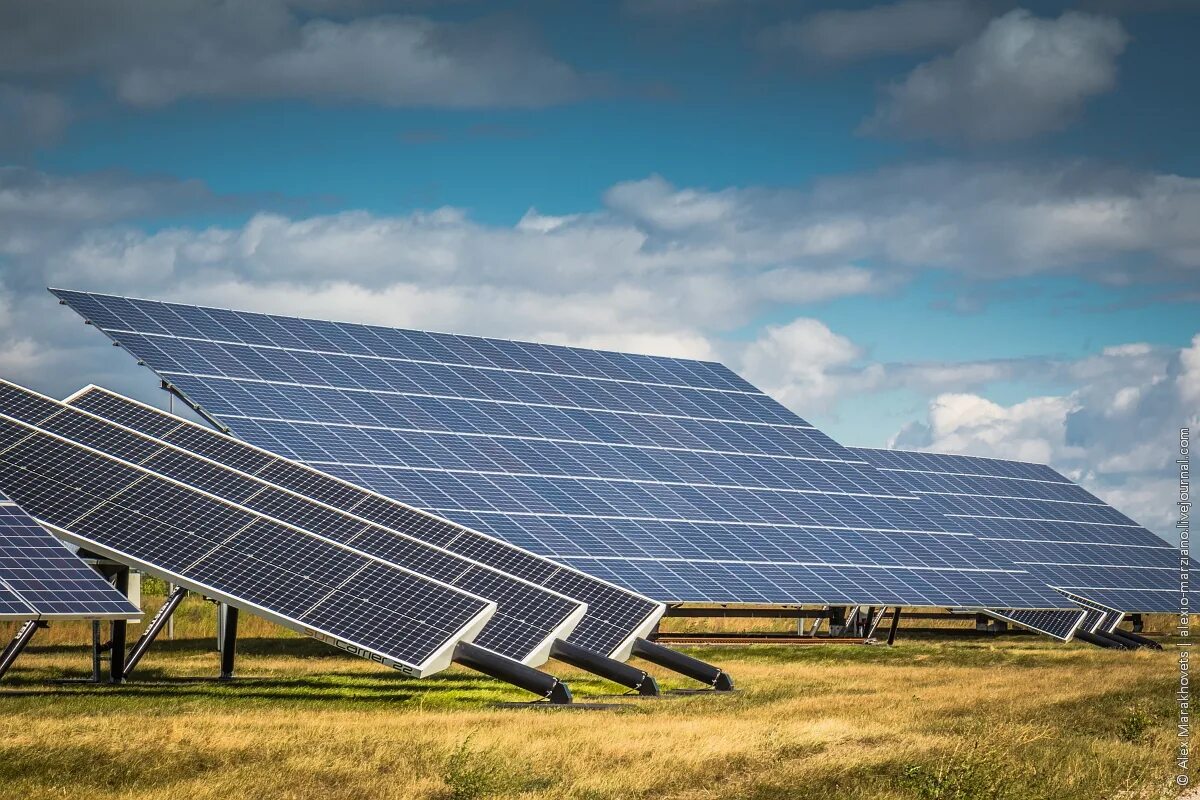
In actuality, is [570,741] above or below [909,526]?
below

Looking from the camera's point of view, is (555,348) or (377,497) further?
(555,348)

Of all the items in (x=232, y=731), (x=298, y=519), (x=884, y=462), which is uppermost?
(x=884, y=462)

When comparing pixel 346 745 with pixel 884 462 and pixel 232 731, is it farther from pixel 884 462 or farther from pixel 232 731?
pixel 884 462

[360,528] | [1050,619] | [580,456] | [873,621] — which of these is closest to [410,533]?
[360,528]

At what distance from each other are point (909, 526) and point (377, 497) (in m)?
22.2

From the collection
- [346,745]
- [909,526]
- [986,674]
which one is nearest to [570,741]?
[346,745]

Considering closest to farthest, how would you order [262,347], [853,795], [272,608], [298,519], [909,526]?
[853,795] → [272,608] → [298,519] → [262,347] → [909,526]

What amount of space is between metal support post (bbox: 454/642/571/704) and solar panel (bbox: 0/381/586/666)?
580mm

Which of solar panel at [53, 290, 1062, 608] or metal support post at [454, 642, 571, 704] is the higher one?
solar panel at [53, 290, 1062, 608]

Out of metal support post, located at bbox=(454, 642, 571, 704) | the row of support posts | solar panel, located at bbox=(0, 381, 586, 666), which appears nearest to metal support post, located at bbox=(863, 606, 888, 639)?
the row of support posts

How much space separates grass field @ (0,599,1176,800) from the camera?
1745 cm

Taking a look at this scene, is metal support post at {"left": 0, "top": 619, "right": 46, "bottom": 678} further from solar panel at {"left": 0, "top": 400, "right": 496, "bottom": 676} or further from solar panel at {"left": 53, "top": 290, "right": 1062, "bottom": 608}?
solar panel at {"left": 53, "top": 290, "right": 1062, "bottom": 608}

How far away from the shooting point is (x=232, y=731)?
2069 centimetres

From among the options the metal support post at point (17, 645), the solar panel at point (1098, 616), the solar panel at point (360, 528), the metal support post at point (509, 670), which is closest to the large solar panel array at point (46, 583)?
the metal support post at point (17, 645)
